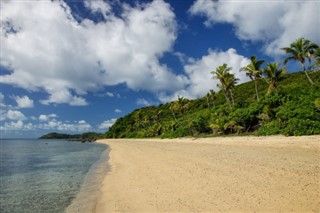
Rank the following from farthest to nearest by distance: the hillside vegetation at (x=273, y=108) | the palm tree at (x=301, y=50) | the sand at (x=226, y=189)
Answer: the palm tree at (x=301, y=50)
the hillside vegetation at (x=273, y=108)
the sand at (x=226, y=189)

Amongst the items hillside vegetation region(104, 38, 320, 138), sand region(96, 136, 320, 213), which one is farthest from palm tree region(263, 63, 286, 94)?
sand region(96, 136, 320, 213)

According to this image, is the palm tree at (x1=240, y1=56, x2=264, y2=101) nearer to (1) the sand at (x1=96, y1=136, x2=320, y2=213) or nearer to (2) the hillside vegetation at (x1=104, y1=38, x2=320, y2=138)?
(2) the hillside vegetation at (x1=104, y1=38, x2=320, y2=138)

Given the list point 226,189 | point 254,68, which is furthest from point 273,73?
point 226,189

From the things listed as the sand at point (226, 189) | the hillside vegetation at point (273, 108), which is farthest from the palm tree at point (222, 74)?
the sand at point (226, 189)

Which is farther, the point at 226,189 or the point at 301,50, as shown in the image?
the point at 301,50

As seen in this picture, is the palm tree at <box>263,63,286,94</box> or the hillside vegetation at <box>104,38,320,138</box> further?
the palm tree at <box>263,63,286,94</box>

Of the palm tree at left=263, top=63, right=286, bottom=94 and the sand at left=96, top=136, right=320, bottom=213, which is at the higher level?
the palm tree at left=263, top=63, right=286, bottom=94

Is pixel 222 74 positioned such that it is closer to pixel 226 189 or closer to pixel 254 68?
pixel 254 68

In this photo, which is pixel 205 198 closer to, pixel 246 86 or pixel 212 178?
pixel 212 178

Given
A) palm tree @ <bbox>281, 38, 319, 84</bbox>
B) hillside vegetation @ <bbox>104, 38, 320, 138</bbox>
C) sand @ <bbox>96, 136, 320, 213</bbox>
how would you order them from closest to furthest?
sand @ <bbox>96, 136, 320, 213</bbox>
hillside vegetation @ <bbox>104, 38, 320, 138</bbox>
palm tree @ <bbox>281, 38, 319, 84</bbox>

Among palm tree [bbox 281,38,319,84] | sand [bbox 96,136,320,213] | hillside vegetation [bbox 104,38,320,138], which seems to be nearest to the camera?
sand [bbox 96,136,320,213]

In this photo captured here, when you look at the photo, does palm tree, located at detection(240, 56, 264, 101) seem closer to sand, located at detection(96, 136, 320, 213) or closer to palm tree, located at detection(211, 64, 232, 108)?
palm tree, located at detection(211, 64, 232, 108)

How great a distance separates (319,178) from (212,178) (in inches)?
146

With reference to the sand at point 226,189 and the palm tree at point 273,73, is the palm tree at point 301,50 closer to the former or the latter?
the palm tree at point 273,73
